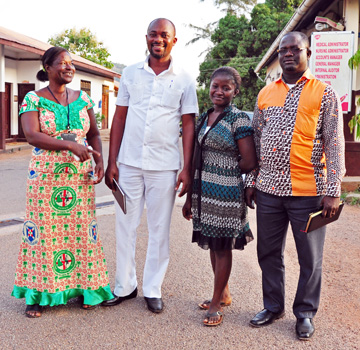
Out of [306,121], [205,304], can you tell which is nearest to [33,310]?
[205,304]

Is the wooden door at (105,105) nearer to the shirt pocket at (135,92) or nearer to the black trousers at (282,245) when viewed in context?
the shirt pocket at (135,92)

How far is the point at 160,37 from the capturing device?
11.1 feet

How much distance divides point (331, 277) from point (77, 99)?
274cm

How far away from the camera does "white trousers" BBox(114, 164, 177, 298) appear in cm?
358

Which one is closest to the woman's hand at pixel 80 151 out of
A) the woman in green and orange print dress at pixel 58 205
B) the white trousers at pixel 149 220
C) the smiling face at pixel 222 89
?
the woman in green and orange print dress at pixel 58 205

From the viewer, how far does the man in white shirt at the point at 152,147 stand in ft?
11.4

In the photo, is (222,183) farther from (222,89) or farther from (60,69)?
(60,69)

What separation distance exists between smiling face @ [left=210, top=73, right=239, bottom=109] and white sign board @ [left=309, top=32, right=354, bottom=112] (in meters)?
6.26

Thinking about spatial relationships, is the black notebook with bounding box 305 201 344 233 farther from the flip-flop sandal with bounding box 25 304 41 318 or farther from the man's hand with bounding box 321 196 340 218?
the flip-flop sandal with bounding box 25 304 41 318

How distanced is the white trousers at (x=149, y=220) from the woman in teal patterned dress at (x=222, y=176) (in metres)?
0.31

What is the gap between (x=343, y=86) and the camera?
29.7 ft

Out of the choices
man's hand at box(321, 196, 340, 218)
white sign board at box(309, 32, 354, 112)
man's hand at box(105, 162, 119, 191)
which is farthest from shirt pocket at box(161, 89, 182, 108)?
white sign board at box(309, 32, 354, 112)

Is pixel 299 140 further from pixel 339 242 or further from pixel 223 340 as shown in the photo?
pixel 339 242

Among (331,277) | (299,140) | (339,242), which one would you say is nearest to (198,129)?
(299,140)
